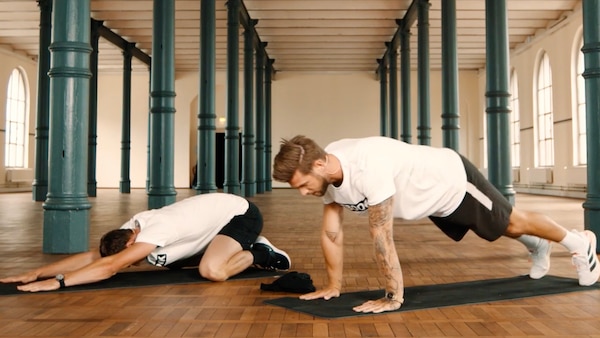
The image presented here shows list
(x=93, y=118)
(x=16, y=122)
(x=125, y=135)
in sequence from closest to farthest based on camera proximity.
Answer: (x=93, y=118) < (x=125, y=135) < (x=16, y=122)

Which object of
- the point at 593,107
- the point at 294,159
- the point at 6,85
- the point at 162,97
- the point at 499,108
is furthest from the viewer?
the point at 6,85

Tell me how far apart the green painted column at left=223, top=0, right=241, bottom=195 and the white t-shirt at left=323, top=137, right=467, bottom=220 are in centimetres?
1187

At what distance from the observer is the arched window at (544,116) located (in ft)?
63.8

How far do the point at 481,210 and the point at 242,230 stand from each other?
1865mm

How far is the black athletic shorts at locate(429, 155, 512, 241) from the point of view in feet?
11.3

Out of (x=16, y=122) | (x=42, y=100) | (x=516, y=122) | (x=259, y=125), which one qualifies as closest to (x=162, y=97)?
(x=42, y=100)

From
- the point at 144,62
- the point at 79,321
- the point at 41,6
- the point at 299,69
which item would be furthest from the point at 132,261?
the point at 299,69

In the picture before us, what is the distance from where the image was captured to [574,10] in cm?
1731

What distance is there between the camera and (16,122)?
22.5m

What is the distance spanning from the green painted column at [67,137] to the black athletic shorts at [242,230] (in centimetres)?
150

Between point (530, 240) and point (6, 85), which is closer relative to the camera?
point (530, 240)

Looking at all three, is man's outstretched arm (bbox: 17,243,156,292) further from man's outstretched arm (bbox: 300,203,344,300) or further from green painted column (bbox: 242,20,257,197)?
green painted column (bbox: 242,20,257,197)

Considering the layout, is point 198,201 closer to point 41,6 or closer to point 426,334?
point 426,334

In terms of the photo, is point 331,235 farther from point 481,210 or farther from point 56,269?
point 56,269
